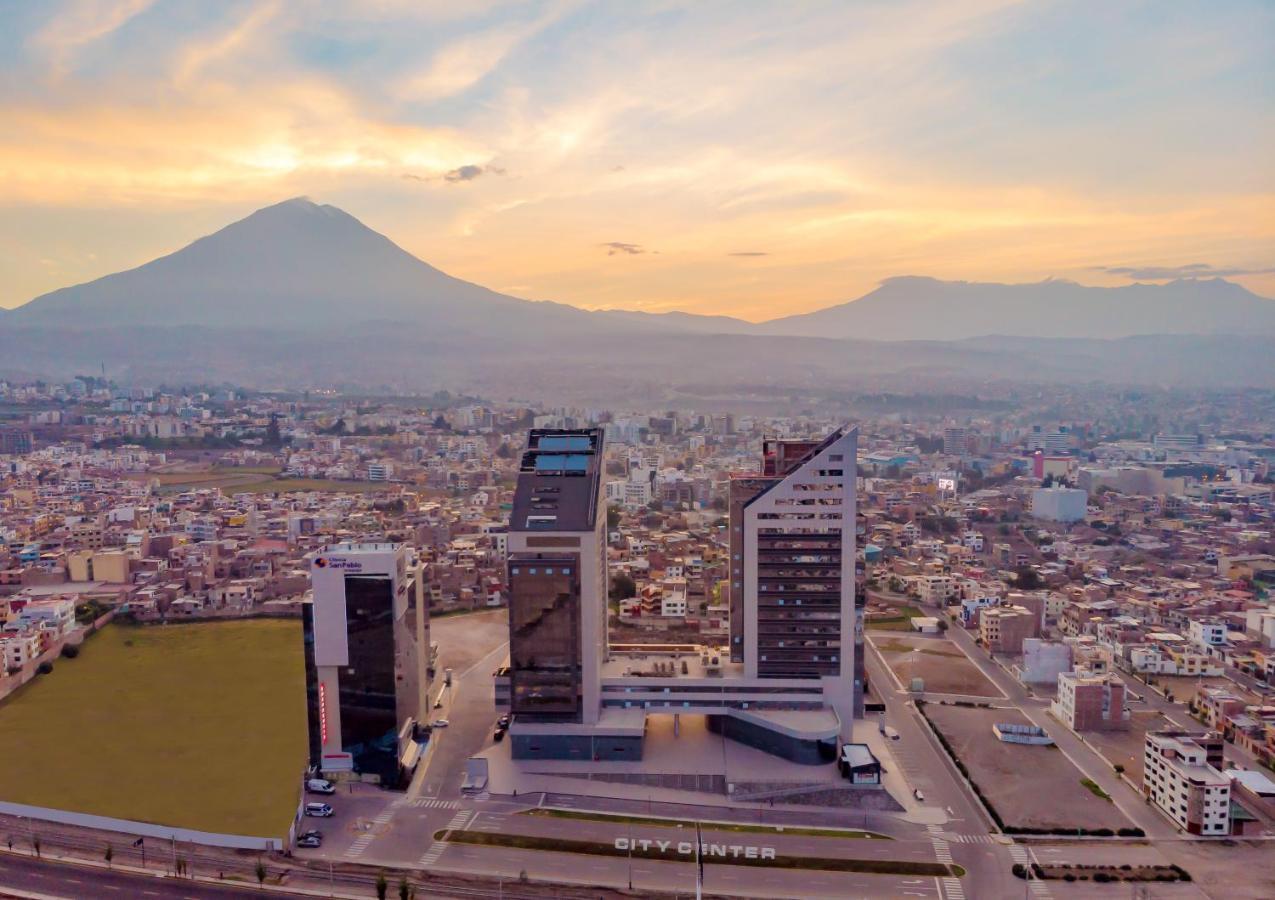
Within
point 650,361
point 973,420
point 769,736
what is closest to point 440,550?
point 769,736

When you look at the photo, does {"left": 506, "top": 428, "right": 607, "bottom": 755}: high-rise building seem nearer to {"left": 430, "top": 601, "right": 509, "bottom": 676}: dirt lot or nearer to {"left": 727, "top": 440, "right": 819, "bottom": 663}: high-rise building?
{"left": 727, "top": 440, "right": 819, "bottom": 663}: high-rise building

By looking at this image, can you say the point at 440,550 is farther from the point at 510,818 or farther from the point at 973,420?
the point at 973,420

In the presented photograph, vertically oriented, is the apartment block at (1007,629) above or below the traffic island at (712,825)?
above

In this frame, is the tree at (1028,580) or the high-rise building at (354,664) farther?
the tree at (1028,580)

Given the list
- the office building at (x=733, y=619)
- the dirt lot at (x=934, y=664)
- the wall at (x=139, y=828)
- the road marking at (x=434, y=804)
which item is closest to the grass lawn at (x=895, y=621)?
the dirt lot at (x=934, y=664)

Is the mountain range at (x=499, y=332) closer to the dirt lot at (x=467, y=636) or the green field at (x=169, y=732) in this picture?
the dirt lot at (x=467, y=636)

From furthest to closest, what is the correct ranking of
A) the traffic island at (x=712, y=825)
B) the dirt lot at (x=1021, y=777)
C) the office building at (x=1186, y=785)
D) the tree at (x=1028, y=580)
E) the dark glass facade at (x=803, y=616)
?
the tree at (x=1028, y=580)
the dark glass facade at (x=803, y=616)
the dirt lot at (x=1021, y=777)
the office building at (x=1186, y=785)
the traffic island at (x=712, y=825)

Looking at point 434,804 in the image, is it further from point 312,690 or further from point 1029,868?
point 1029,868
